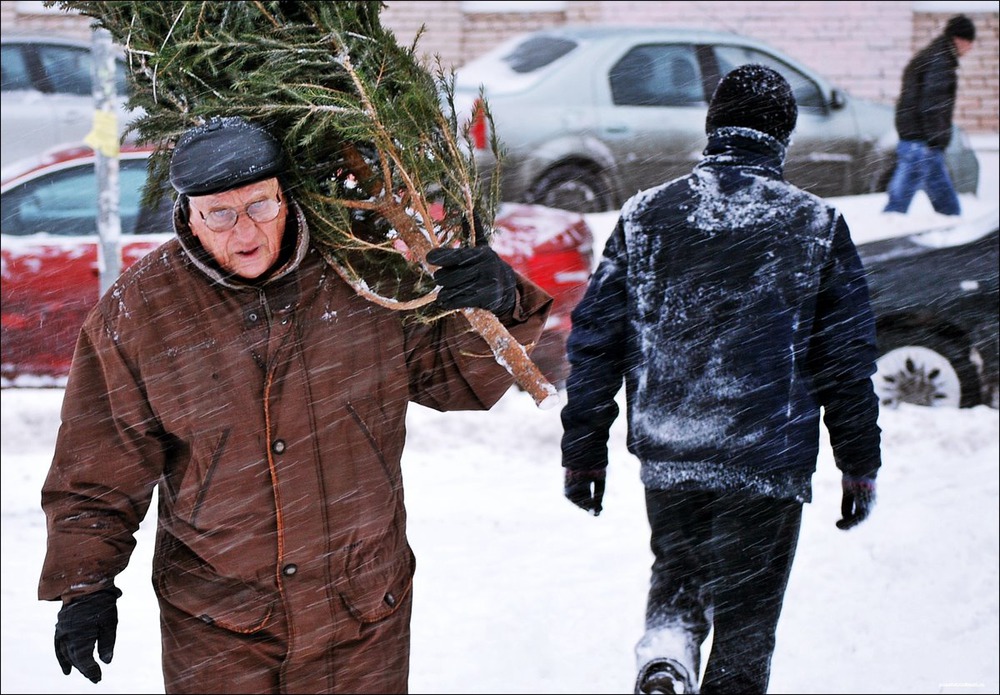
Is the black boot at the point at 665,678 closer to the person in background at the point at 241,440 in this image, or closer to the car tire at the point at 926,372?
the person in background at the point at 241,440

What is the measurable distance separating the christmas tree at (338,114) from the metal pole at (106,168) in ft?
13.1

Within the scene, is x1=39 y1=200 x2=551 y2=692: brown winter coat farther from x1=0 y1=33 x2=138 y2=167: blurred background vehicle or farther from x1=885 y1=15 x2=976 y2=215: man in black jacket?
x1=0 y1=33 x2=138 y2=167: blurred background vehicle

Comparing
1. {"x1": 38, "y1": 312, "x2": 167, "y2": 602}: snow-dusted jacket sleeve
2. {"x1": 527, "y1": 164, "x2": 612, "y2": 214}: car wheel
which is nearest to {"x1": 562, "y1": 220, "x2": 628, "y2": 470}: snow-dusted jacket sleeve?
{"x1": 38, "y1": 312, "x2": 167, "y2": 602}: snow-dusted jacket sleeve

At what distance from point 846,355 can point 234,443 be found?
1615 millimetres

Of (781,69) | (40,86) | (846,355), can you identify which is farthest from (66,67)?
(846,355)

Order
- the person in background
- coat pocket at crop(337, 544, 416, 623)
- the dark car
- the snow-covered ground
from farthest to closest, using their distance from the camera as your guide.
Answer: the dark car < the snow-covered ground < coat pocket at crop(337, 544, 416, 623) < the person in background

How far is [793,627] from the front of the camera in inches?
187

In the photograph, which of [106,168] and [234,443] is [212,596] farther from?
[106,168]

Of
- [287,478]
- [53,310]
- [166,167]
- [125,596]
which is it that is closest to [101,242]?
[53,310]

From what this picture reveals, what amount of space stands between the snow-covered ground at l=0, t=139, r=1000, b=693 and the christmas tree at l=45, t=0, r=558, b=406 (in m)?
2.07

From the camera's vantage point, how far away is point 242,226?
2.52 meters

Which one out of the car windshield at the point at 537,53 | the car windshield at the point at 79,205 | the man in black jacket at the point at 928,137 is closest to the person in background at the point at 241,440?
the car windshield at the point at 79,205

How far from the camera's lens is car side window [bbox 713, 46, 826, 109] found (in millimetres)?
9883

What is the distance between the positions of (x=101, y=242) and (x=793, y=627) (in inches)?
175
